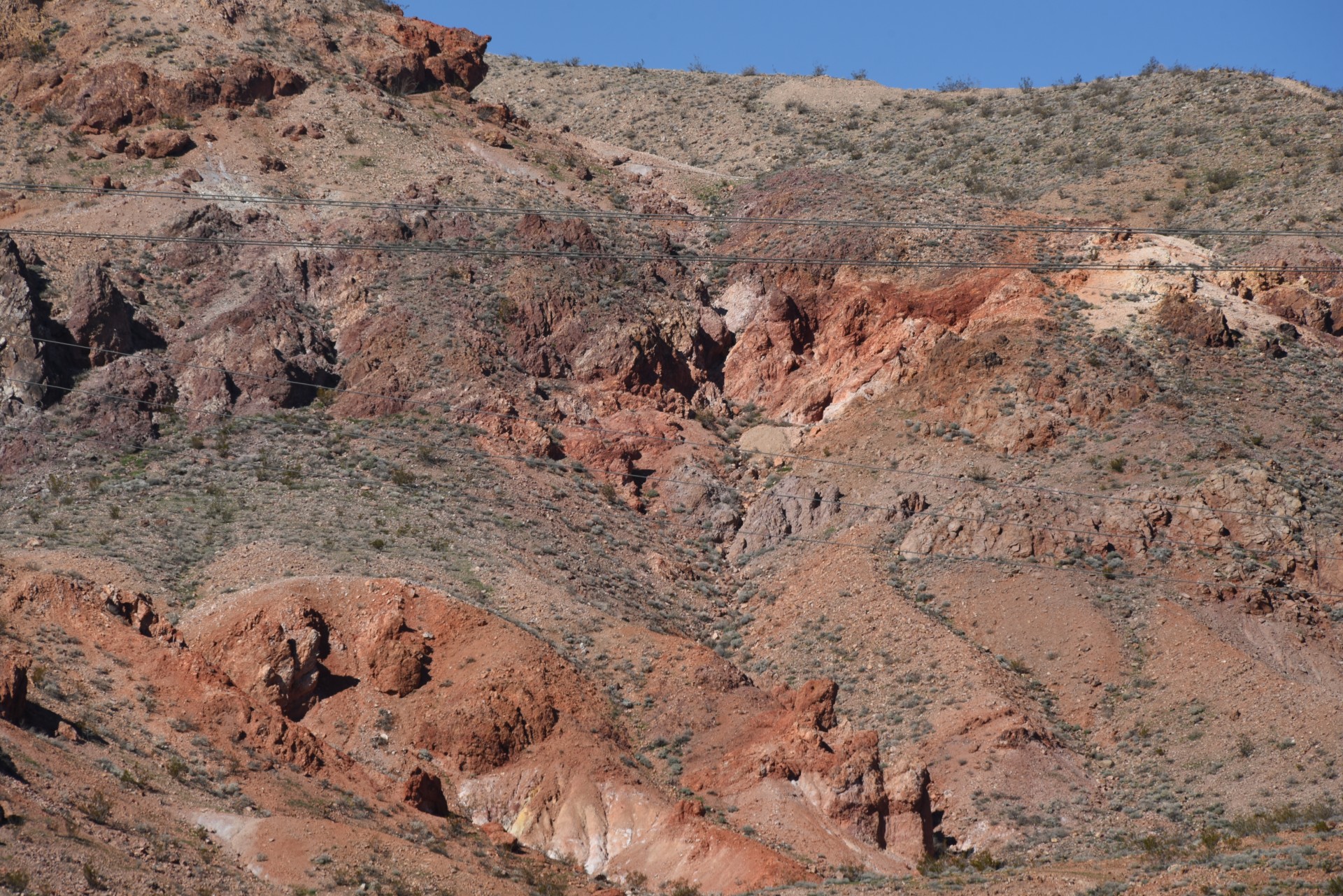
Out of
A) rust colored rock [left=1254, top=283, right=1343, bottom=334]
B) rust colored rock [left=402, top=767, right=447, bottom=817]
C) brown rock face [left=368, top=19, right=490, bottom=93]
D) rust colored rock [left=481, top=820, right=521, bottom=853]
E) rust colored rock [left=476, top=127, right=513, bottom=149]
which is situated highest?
brown rock face [left=368, top=19, right=490, bottom=93]

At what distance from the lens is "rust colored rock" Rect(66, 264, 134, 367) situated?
41406 mm

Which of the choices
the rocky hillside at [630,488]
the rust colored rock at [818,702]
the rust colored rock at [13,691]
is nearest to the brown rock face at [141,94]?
the rocky hillside at [630,488]

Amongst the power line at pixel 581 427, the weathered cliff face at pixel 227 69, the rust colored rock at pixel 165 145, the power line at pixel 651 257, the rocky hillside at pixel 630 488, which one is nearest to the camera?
the rocky hillside at pixel 630 488

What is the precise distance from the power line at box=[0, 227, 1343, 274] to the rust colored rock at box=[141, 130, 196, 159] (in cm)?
498

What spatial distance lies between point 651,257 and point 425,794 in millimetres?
27349

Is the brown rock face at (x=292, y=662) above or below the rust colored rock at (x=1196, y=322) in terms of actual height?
below

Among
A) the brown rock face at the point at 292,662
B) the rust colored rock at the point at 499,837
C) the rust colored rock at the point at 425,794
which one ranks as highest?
the brown rock face at the point at 292,662

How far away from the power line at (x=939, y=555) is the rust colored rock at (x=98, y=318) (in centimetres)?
200

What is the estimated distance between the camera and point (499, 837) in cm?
2584

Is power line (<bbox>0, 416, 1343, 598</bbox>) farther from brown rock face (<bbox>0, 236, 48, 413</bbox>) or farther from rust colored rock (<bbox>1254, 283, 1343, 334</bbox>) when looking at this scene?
rust colored rock (<bbox>1254, 283, 1343, 334</bbox>)

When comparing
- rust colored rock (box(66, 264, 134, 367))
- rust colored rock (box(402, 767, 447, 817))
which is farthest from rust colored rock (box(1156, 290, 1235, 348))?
rust colored rock (box(66, 264, 134, 367))

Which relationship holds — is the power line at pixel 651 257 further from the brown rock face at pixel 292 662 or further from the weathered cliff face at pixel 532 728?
the brown rock face at pixel 292 662

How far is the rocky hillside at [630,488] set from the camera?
84.1 ft

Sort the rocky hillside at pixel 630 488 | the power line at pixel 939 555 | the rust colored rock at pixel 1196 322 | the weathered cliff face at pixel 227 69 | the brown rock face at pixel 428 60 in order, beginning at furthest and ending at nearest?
the brown rock face at pixel 428 60 < the weathered cliff face at pixel 227 69 < the rust colored rock at pixel 1196 322 < the power line at pixel 939 555 < the rocky hillside at pixel 630 488
